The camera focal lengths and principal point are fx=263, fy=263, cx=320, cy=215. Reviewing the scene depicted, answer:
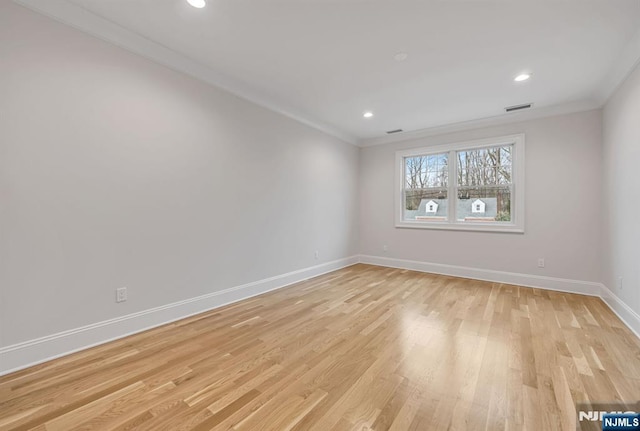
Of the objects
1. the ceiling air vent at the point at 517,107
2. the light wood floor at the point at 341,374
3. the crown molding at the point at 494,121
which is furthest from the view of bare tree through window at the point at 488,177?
the light wood floor at the point at 341,374

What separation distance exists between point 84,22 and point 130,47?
0.32 meters

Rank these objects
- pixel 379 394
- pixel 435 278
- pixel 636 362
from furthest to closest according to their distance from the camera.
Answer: pixel 435 278 < pixel 636 362 < pixel 379 394

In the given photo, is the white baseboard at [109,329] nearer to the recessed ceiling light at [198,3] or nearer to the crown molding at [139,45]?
the crown molding at [139,45]

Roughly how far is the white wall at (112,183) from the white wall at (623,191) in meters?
3.94

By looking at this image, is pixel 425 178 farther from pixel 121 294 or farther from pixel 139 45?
pixel 121 294

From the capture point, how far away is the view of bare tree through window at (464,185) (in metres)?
4.39

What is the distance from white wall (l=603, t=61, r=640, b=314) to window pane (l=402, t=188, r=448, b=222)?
208 centimetres

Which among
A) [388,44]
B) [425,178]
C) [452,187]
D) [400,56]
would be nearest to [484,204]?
[452,187]

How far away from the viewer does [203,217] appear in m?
2.99

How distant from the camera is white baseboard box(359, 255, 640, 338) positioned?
2.72m

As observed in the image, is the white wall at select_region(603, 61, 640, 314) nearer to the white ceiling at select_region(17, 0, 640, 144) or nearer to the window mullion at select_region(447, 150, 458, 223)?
the white ceiling at select_region(17, 0, 640, 144)

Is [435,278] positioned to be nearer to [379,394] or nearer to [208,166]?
[379,394]

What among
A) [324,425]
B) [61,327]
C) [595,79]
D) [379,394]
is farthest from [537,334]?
[61,327]

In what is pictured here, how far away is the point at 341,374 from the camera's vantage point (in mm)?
1839
